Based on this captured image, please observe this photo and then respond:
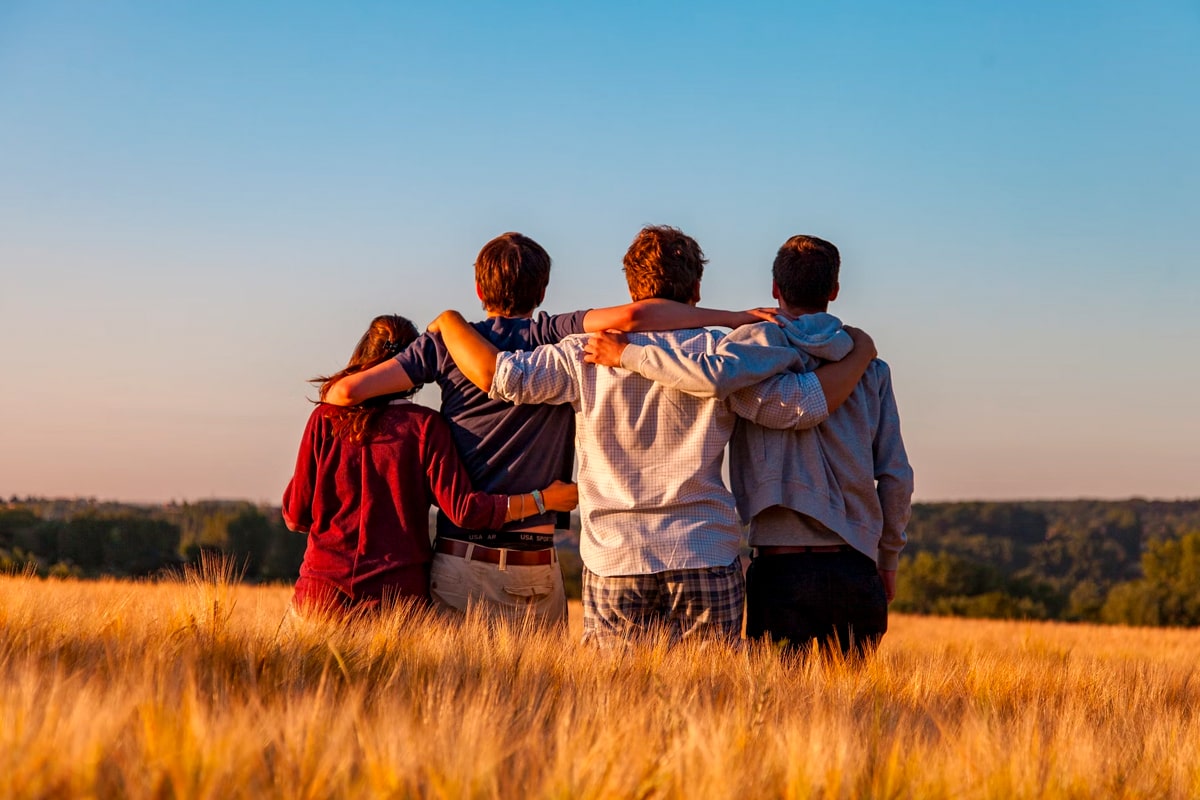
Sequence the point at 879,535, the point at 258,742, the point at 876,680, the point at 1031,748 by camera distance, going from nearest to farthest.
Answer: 1. the point at 258,742
2. the point at 1031,748
3. the point at 876,680
4. the point at 879,535

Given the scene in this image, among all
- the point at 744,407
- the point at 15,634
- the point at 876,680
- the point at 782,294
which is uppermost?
the point at 782,294

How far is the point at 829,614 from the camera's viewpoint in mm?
5055

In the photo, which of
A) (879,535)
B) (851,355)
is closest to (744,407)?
(851,355)

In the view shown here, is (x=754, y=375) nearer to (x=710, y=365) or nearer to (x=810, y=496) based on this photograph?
(x=710, y=365)

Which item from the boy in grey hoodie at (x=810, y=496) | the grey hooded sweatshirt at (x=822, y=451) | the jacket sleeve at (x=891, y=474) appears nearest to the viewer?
the grey hooded sweatshirt at (x=822, y=451)

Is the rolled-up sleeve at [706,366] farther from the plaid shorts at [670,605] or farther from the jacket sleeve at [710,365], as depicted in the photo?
the plaid shorts at [670,605]

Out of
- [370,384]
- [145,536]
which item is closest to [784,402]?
[370,384]

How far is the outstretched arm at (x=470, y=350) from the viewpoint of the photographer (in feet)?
16.2

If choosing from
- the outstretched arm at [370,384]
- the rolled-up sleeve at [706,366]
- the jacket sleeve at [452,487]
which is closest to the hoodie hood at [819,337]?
the rolled-up sleeve at [706,366]

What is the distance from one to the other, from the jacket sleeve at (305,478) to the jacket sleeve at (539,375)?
94 cm

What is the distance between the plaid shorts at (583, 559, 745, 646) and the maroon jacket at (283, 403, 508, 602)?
2.04 ft

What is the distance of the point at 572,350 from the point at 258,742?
8.78ft

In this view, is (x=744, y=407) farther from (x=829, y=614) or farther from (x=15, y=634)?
(x=15, y=634)

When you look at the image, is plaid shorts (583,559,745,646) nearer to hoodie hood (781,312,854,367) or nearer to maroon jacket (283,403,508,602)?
maroon jacket (283,403,508,602)
